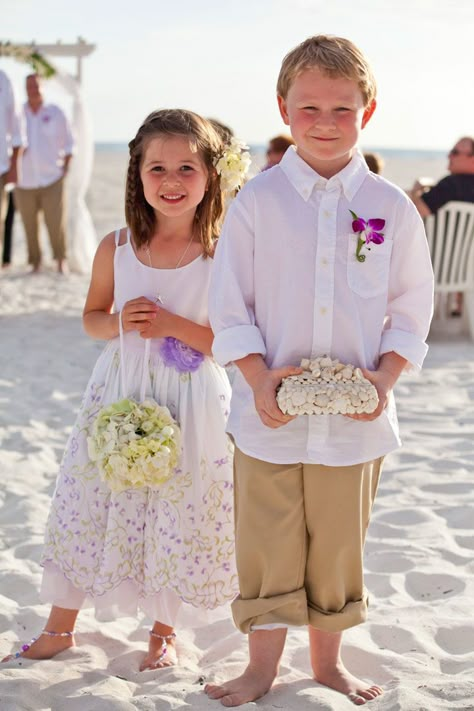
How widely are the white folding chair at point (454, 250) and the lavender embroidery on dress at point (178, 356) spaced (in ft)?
17.8

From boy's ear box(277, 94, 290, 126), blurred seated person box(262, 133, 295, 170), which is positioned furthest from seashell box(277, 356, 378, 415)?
blurred seated person box(262, 133, 295, 170)

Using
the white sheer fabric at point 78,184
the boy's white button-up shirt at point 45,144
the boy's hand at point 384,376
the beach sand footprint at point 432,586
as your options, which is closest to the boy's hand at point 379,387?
the boy's hand at point 384,376

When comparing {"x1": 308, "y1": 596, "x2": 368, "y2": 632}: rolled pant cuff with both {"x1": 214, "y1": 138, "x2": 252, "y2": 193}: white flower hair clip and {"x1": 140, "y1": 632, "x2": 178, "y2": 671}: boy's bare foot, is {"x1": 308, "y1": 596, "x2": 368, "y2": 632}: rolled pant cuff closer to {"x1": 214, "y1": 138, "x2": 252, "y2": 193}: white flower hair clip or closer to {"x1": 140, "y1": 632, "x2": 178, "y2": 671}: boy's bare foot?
{"x1": 140, "y1": 632, "x2": 178, "y2": 671}: boy's bare foot

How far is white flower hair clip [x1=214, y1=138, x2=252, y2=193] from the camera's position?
9.45 ft

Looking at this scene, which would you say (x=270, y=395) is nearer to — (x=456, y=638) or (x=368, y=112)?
(x=368, y=112)

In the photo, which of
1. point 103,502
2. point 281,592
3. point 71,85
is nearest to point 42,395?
point 103,502

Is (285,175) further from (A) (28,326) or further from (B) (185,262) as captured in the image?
(A) (28,326)

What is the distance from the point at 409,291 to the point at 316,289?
265 millimetres

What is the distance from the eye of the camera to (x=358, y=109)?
2.49 metres

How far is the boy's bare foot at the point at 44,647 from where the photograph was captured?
3.01m

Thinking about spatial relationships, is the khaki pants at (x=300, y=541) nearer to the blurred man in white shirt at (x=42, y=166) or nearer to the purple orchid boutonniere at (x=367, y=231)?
the purple orchid boutonniere at (x=367, y=231)

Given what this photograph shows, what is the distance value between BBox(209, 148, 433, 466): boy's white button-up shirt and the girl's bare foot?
82cm

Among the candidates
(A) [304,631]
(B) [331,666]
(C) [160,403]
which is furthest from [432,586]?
(C) [160,403]

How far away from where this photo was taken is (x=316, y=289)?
250cm
